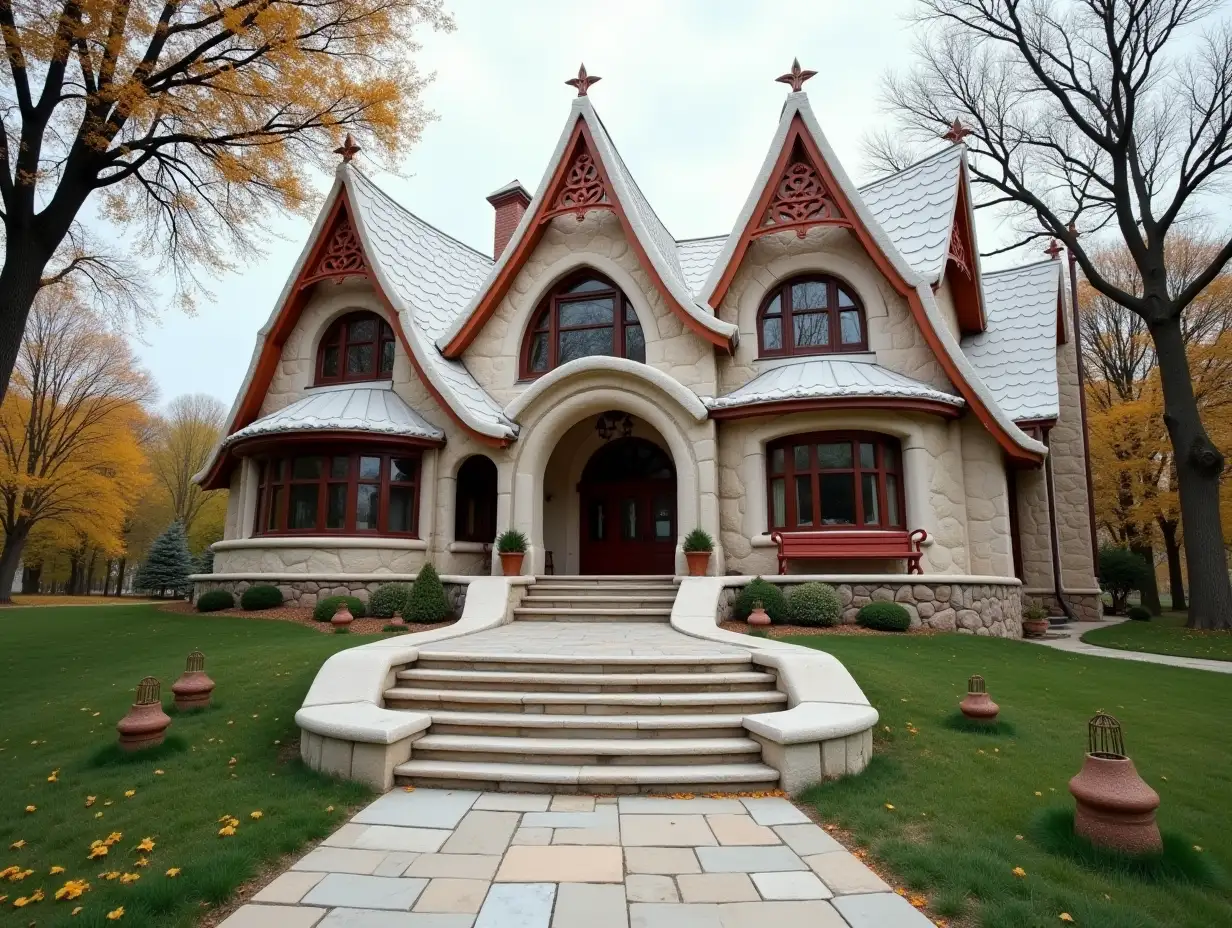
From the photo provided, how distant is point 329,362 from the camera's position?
17141 mm

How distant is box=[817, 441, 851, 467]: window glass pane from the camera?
43.1ft

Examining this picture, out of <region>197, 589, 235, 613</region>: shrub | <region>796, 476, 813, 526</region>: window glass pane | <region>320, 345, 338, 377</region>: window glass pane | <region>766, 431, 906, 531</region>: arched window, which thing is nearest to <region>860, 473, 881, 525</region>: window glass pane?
<region>766, 431, 906, 531</region>: arched window

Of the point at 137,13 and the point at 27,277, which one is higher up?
the point at 137,13

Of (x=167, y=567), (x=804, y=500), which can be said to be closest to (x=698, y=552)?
(x=804, y=500)

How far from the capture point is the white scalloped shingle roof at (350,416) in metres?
14.1

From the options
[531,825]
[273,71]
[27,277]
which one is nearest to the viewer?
[531,825]

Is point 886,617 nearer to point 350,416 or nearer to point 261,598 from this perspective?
point 350,416

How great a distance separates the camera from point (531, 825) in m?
4.36

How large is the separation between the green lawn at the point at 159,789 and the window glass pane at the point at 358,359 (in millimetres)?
8690

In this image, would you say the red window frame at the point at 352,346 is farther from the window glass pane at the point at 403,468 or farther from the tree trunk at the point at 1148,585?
the tree trunk at the point at 1148,585

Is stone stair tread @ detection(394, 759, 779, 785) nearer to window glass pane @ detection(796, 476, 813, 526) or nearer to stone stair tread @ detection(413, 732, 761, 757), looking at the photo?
stone stair tread @ detection(413, 732, 761, 757)

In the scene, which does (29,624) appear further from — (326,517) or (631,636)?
(631,636)

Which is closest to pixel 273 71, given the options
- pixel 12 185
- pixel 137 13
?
pixel 137 13

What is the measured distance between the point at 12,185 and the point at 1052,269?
70.6 feet
